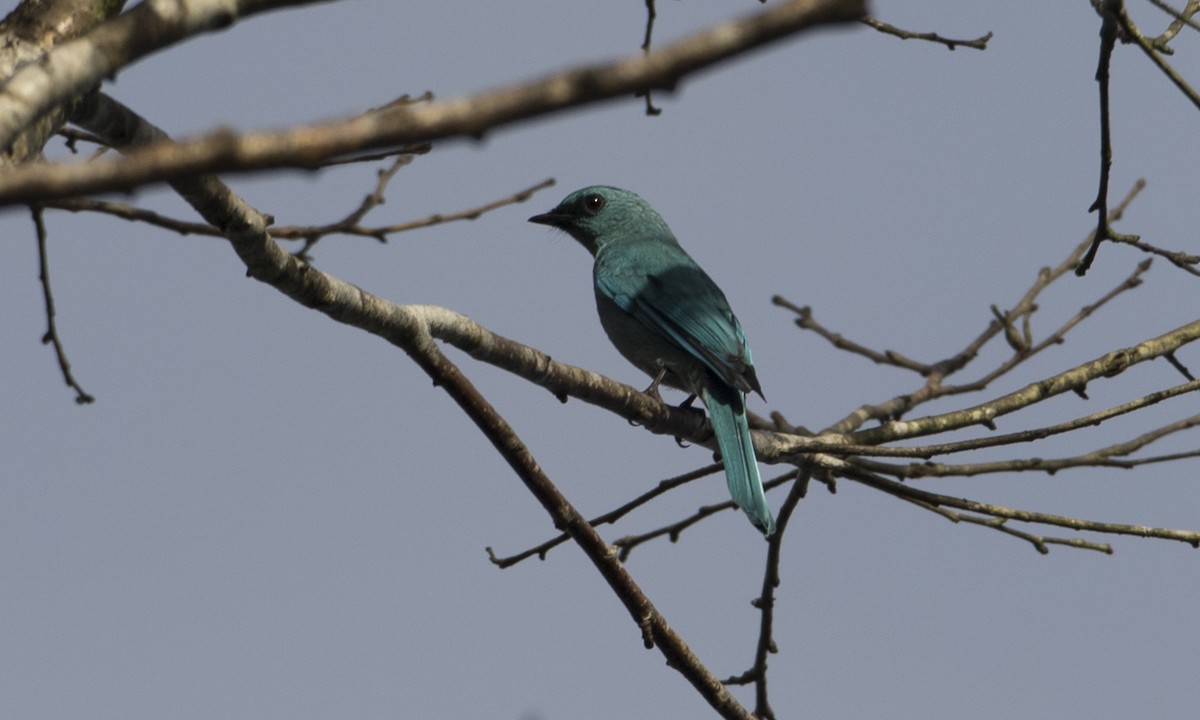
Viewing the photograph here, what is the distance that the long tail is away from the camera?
603cm

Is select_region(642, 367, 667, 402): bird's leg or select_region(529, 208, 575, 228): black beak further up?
select_region(529, 208, 575, 228): black beak

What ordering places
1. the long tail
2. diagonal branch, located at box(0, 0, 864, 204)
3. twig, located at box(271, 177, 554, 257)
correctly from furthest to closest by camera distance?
the long tail
twig, located at box(271, 177, 554, 257)
diagonal branch, located at box(0, 0, 864, 204)

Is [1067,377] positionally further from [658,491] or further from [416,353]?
[416,353]

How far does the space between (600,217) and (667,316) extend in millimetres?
2137

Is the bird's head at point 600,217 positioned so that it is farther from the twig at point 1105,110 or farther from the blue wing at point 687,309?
the twig at point 1105,110

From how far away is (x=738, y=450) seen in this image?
6.36m

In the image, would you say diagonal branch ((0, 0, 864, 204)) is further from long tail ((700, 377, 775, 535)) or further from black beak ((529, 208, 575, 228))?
black beak ((529, 208, 575, 228))

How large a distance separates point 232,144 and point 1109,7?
328 cm

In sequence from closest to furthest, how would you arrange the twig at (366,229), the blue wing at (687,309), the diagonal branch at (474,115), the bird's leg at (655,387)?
1. the diagonal branch at (474,115)
2. the twig at (366,229)
3. the blue wing at (687,309)
4. the bird's leg at (655,387)

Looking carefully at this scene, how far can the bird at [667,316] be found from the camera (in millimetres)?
6453

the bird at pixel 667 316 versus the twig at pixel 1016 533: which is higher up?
the bird at pixel 667 316

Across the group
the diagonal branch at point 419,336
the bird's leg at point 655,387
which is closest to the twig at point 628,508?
the diagonal branch at point 419,336

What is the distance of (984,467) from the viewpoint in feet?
15.6

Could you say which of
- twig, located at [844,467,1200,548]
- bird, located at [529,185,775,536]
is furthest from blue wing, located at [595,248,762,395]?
twig, located at [844,467,1200,548]
